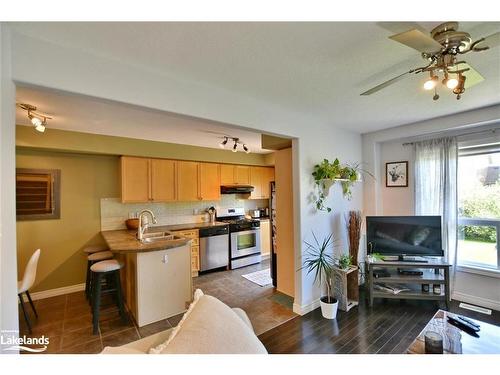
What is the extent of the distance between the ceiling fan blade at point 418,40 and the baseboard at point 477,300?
10.5 ft

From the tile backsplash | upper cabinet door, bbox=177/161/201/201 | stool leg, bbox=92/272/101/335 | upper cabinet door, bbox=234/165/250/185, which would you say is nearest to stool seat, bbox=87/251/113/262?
stool leg, bbox=92/272/101/335

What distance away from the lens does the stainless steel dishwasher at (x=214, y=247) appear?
4137mm

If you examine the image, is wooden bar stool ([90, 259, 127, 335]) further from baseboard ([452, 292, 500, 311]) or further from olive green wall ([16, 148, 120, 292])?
baseboard ([452, 292, 500, 311])

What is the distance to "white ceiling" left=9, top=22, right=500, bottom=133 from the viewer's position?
50.9 inches

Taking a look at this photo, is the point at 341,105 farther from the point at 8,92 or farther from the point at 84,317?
the point at 84,317

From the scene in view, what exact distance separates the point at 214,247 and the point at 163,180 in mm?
1561

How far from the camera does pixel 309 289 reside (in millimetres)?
2799

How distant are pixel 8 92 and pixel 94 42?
55cm

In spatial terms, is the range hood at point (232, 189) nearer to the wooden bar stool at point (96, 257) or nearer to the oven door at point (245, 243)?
the oven door at point (245, 243)

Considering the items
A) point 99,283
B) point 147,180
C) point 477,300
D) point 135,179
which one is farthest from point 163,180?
point 477,300

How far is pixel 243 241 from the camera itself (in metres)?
4.64

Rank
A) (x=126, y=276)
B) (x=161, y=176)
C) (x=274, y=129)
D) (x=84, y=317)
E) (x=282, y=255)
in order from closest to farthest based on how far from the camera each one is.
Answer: (x=274, y=129) < (x=84, y=317) < (x=126, y=276) < (x=282, y=255) < (x=161, y=176)

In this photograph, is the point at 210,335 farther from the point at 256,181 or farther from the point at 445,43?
the point at 256,181
